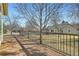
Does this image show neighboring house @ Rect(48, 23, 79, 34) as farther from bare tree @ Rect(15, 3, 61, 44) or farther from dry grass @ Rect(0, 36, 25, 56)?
dry grass @ Rect(0, 36, 25, 56)

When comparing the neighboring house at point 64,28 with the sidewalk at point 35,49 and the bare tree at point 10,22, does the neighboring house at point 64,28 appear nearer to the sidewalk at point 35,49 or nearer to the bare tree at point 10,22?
the sidewalk at point 35,49

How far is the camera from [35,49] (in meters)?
2.21

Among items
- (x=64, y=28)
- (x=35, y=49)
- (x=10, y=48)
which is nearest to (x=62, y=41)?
(x=64, y=28)

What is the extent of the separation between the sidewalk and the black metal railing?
0.04 m

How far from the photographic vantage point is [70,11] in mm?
2182

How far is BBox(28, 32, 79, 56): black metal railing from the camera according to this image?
217cm

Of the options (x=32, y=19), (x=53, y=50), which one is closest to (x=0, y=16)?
(x=32, y=19)

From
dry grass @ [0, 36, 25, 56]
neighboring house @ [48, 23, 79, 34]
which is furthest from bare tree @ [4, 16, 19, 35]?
neighboring house @ [48, 23, 79, 34]

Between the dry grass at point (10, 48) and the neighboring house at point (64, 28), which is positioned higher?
the neighboring house at point (64, 28)

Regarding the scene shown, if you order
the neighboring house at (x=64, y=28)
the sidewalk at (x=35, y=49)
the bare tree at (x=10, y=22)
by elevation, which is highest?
the bare tree at (x=10, y=22)

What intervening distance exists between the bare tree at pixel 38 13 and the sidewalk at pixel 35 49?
0.49ft

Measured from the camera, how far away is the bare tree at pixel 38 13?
219 cm

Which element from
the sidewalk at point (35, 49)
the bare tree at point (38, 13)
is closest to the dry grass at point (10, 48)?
the sidewalk at point (35, 49)

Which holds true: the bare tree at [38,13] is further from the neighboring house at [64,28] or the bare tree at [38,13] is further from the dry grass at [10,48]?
the dry grass at [10,48]
